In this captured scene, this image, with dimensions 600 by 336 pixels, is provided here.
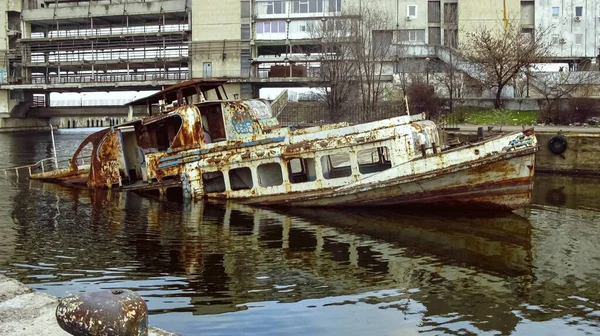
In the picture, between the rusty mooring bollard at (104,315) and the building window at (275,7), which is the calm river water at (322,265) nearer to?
the rusty mooring bollard at (104,315)

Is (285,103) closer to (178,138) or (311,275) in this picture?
(178,138)

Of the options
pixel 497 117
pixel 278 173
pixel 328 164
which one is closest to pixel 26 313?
pixel 278 173

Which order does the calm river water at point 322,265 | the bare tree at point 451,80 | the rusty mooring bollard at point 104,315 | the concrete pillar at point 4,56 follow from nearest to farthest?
1. the rusty mooring bollard at point 104,315
2. the calm river water at point 322,265
3. the bare tree at point 451,80
4. the concrete pillar at point 4,56

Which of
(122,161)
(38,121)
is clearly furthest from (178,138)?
(38,121)

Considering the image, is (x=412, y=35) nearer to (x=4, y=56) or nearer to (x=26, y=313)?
(x=4, y=56)

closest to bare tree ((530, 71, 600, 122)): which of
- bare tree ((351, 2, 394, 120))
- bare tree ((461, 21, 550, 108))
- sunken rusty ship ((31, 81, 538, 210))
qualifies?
bare tree ((461, 21, 550, 108))

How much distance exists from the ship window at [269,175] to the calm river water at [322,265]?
1.19 m

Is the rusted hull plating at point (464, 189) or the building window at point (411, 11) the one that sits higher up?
the building window at point (411, 11)

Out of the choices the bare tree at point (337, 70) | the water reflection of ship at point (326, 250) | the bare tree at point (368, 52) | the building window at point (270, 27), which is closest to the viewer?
the water reflection of ship at point (326, 250)

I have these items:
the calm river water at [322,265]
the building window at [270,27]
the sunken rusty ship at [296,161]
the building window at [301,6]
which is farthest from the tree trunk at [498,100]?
the building window at [270,27]

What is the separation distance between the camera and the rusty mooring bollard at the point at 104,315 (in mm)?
4176

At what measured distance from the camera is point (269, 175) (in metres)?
18.3

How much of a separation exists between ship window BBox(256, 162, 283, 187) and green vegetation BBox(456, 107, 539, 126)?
22.1 m

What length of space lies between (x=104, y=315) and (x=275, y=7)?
6085cm
